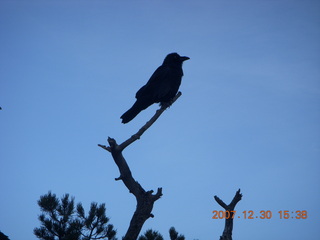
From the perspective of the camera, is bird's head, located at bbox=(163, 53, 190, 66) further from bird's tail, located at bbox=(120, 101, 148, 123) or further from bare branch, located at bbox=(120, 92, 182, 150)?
bare branch, located at bbox=(120, 92, 182, 150)

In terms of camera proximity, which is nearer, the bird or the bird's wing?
the bird

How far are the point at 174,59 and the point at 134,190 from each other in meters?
4.63

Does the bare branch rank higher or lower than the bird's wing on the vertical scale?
lower

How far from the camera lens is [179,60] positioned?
899 centimetres

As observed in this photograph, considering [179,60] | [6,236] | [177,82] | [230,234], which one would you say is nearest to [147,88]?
[177,82]

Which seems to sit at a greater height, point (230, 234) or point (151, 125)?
point (151, 125)

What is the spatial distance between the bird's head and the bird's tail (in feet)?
6.65

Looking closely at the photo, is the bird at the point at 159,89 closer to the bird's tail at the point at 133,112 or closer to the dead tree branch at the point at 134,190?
the bird's tail at the point at 133,112

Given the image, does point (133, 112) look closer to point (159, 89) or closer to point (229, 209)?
point (159, 89)

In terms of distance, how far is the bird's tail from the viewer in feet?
23.2

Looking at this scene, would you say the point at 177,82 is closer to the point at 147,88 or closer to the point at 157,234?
the point at 147,88

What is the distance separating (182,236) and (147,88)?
3421 millimetres

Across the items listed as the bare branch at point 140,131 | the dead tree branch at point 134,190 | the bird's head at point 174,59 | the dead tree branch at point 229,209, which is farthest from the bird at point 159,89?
the dead tree branch at point 229,209

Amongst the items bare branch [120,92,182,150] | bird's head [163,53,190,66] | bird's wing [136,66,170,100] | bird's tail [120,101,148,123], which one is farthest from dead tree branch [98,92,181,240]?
bird's head [163,53,190,66]
